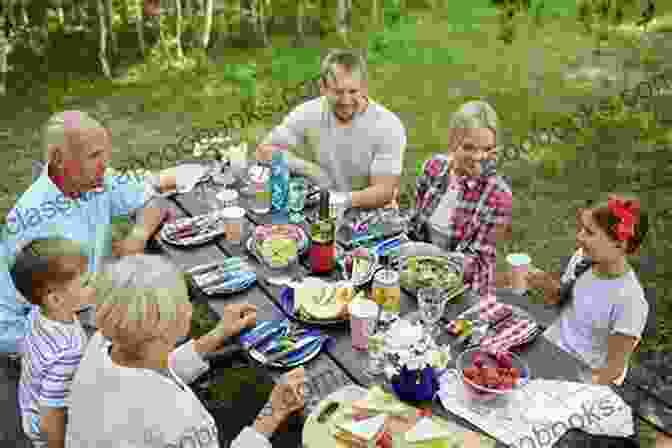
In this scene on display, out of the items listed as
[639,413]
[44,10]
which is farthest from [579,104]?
[44,10]

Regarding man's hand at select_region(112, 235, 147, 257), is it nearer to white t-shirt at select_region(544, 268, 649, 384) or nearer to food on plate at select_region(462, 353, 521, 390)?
food on plate at select_region(462, 353, 521, 390)

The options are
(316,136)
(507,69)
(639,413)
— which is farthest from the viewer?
(507,69)

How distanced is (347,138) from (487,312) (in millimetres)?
1642

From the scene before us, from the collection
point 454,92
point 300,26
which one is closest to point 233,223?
point 454,92

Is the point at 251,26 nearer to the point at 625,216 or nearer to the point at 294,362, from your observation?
the point at 625,216

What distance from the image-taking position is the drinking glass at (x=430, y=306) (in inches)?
103

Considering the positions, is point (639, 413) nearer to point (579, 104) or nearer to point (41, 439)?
point (41, 439)

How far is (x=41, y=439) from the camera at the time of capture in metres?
2.50

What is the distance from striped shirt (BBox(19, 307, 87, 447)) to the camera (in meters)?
2.40

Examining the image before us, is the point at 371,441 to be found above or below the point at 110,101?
below

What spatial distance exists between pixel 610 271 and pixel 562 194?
8.50 ft

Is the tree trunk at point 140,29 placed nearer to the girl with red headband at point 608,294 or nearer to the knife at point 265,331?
the knife at point 265,331

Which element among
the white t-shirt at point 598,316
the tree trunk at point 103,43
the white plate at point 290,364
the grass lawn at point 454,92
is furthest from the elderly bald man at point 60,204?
the tree trunk at point 103,43

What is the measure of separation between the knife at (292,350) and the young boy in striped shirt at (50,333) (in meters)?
0.65
